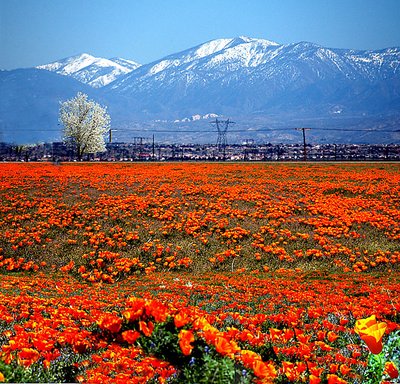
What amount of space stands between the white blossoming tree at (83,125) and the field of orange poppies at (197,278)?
24767 millimetres

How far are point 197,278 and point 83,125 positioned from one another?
37.6 meters

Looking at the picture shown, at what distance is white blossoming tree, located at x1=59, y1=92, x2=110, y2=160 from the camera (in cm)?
4328

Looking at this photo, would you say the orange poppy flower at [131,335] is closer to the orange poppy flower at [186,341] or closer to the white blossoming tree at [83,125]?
the orange poppy flower at [186,341]

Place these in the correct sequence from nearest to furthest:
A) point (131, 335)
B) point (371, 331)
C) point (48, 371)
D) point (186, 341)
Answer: point (371, 331)
point (186, 341)
point (131, 335)
point (48, 371)

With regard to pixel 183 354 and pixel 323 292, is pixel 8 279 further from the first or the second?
pixel 183 354

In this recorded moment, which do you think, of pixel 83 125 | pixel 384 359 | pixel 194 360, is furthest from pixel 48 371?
pixel 83 125

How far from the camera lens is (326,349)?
3.45m

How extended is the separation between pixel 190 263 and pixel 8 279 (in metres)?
3.35

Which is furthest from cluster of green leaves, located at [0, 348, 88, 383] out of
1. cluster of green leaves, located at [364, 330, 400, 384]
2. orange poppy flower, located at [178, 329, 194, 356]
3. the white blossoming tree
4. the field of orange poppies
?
the white blossoming tree

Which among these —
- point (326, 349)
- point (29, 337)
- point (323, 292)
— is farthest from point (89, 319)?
point (323, 292)

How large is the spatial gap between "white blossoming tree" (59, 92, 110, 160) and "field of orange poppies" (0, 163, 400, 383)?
2477 centimetres

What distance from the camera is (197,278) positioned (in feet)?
27.3

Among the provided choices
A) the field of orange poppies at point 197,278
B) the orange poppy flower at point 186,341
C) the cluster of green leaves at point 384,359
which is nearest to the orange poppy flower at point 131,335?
the field of orange poppies at point 197,278

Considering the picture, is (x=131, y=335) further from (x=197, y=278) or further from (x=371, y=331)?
(x=197, y=278)
